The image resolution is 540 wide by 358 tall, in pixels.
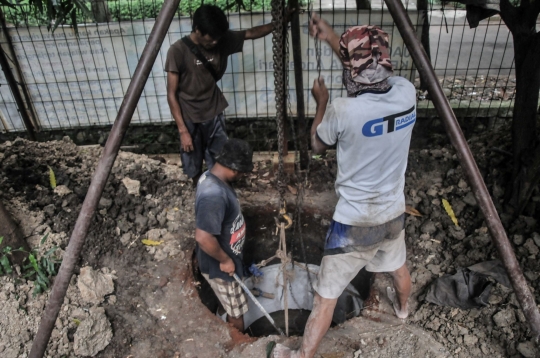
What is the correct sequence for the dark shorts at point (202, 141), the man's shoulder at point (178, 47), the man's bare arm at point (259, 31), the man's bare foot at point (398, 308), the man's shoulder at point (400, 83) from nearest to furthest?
the man's shoulder at point (400, 83) < the man's bare foot at point (398, 308) < the man's shoulder at point (178, 47) < the man's bare arm at point (259, 31) < the dark shorts at point (202, 141)

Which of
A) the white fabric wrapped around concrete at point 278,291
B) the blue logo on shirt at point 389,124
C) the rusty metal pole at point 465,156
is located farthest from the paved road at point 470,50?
the blue logo on shirt at point 389,124

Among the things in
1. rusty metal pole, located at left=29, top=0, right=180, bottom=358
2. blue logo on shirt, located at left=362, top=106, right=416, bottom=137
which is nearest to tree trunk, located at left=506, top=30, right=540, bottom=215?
blue logo on shirt, located at left=362, top=106, right=416, bottom=137

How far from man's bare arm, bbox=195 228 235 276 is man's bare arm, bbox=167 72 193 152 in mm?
1426

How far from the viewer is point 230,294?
3.38 metres

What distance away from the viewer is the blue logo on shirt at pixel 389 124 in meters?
2.20

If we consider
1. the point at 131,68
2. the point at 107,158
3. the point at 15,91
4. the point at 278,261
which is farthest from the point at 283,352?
the point at 15,91

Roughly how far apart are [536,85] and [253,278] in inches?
128

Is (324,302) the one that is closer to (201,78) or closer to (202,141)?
(202,141)

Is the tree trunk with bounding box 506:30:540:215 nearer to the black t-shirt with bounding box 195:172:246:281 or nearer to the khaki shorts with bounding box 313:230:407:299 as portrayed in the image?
the khaki shorts with bounding box 313:230:407:299

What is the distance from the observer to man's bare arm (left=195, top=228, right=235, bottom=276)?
2783 mm

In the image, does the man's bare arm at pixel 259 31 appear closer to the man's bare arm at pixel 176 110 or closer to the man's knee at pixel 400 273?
the man's bare arm at pixel 176 110

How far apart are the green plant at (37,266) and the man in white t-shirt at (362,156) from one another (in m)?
1.95

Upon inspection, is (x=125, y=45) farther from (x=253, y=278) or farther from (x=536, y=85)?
(x=536, y=85)

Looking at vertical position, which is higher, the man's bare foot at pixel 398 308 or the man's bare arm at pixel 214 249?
the man's bare arm at pixel 214 249
